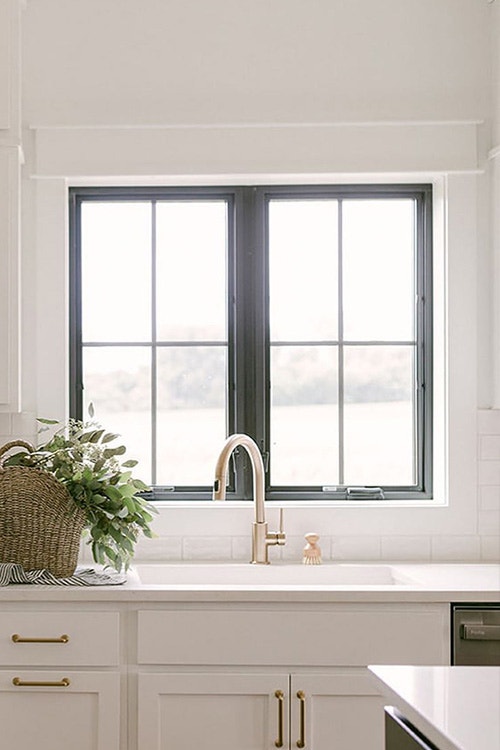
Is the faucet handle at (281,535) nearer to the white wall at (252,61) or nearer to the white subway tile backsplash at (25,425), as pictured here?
the white subway tile backsplash at (25,425)

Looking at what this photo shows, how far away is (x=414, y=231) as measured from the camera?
11.8 feet

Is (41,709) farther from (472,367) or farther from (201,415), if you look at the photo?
(472,367)

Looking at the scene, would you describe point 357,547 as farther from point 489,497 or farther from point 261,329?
point 261,329

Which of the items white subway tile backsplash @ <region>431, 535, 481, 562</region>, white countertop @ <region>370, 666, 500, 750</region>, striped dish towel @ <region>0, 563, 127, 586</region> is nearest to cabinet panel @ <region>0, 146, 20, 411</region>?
striped dish towel @ <region>0, 563, 127, 586</region>

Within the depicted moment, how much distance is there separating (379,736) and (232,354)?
1401mm

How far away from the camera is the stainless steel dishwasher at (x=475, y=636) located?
2.78 metres

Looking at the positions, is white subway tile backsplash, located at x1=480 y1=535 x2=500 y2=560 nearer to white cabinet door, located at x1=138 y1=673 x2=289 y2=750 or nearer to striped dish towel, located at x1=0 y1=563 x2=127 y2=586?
white cabinet door, located at x1=138 y1=673 x2=289 y2=750

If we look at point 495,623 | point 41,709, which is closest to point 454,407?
point 495,623

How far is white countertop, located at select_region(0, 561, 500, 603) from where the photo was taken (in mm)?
2764

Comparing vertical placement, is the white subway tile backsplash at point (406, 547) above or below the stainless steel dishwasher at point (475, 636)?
above

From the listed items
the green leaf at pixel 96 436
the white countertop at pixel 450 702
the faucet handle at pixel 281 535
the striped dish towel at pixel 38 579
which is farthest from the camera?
the faucet handle at pixel 281 535

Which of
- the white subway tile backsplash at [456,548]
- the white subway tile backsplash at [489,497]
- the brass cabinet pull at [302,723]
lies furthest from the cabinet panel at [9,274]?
the white subway tile backsplash at [489,497]

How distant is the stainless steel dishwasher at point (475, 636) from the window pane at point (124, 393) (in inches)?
49.1

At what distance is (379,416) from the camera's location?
359 centimetres
